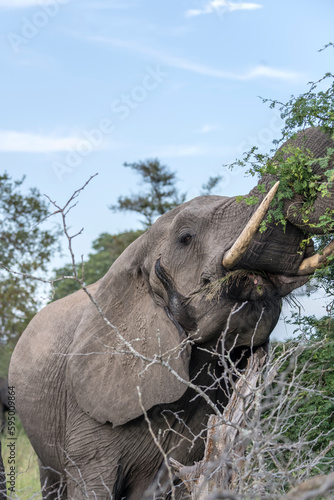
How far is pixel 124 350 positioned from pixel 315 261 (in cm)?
138

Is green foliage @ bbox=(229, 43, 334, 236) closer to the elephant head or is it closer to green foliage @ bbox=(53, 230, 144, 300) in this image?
the elephant head

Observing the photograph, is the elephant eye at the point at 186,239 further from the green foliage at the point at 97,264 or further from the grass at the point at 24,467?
the green foliage at the point at 97,264

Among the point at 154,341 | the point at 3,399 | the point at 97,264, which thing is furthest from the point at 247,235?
the point at 97,264

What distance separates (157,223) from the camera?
4719 mm

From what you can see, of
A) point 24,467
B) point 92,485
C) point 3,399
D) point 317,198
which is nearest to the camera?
point 317,198

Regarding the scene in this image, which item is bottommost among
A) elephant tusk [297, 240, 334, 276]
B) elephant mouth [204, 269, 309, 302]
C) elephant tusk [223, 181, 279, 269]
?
elephant tusk [297, 240, 334, 276]

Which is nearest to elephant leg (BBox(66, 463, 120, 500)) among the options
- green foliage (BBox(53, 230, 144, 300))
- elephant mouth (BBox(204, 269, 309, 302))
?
elephant mouth (BBox(204, 269, 309, 302))

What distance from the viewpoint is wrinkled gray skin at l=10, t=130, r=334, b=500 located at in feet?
13.4

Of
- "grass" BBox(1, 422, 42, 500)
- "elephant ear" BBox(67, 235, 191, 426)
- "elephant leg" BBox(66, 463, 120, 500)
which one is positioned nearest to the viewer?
"elephant ear" BBox(67, 235, 191, 426)

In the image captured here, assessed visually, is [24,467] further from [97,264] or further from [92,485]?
[97,264]

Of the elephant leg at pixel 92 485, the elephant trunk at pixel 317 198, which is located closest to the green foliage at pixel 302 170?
the elephant trunk at pixel 317 198

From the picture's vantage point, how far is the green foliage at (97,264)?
51.7 ft

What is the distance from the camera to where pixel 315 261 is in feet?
12.6

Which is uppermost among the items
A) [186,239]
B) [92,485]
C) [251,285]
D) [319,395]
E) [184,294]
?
[186,239]
